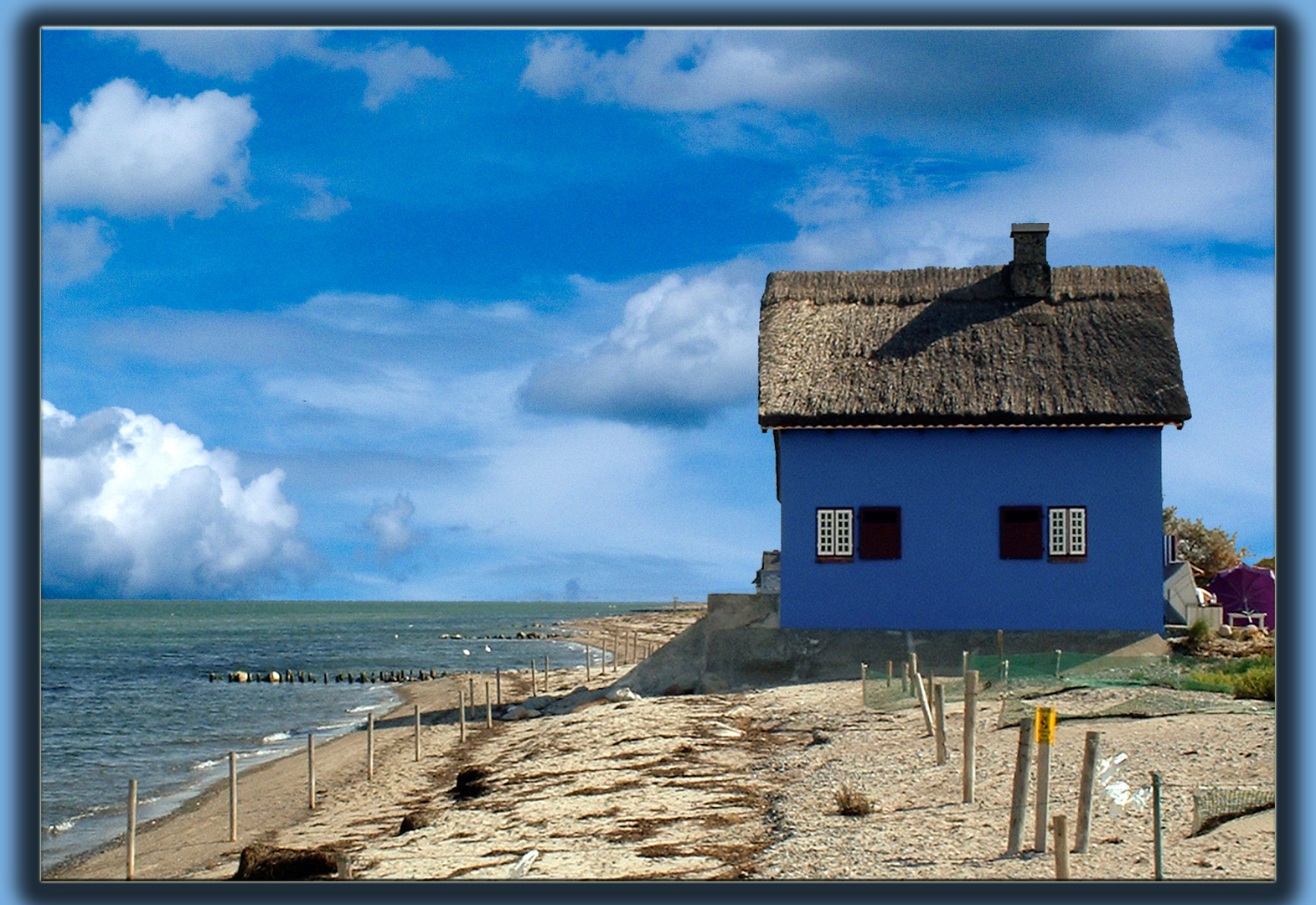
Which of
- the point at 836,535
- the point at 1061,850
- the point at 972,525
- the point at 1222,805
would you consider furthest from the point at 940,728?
the point at 972,525

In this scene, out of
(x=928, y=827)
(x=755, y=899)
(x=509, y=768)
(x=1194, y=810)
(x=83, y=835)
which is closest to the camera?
(x=755, y=899)

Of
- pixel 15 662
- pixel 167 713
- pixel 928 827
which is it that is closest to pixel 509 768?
pixel 928 827

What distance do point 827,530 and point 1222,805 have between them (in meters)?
14.9

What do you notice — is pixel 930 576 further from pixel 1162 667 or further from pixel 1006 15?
pixel 1006 15

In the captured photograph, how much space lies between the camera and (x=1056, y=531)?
83.7 feet

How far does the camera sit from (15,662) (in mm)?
7406

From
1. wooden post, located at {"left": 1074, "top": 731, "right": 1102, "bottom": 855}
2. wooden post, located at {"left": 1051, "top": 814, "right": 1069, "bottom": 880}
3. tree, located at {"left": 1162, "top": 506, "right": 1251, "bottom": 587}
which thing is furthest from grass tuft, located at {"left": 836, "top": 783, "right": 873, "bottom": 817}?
tree, located at {"left": 1162, "top": 506, "right": 1251, "bottom": 587}

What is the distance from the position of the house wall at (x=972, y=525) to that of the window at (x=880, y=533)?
0.47ft

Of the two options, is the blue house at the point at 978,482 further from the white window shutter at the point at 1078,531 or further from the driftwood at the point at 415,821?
the driftwood at the point at 415,821

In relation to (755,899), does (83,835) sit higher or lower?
lower

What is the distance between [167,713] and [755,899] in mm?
40981

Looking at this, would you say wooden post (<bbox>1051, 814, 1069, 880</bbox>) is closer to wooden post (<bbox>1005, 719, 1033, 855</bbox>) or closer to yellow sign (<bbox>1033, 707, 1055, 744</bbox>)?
wooden post (<bbox>1005, 719, 1033, 855</bbox>)

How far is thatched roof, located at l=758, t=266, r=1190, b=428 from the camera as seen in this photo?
25.5 m

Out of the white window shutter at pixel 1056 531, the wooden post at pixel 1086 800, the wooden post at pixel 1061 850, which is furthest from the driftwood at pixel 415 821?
the white window shutter at pixel 1056 531
